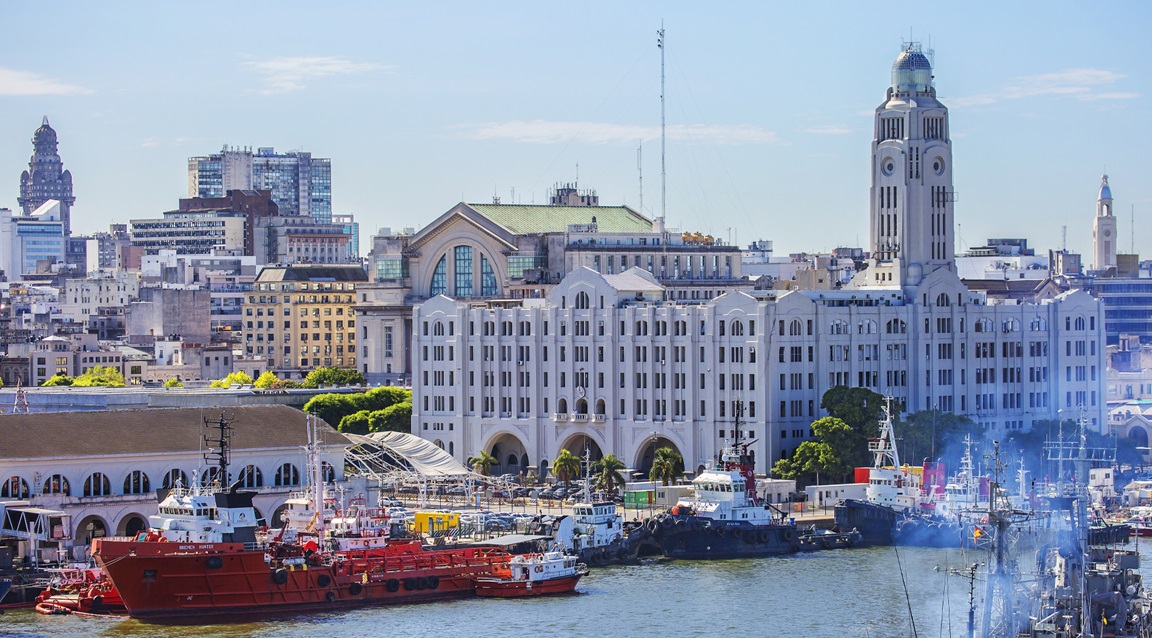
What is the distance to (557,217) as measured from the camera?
187000 mm

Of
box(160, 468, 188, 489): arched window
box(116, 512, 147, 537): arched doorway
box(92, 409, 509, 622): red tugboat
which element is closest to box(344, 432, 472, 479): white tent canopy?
box(160, 468, 188, 489): arched window

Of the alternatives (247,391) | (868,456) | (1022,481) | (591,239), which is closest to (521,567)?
(1022,481)

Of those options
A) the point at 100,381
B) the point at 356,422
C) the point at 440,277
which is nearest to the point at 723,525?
the point at 356,422

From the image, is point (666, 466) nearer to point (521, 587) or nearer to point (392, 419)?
point (392, 419)

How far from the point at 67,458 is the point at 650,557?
93.1ft

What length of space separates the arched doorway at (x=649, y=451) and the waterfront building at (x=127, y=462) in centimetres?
2596

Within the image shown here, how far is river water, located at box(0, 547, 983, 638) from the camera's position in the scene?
95875 mm

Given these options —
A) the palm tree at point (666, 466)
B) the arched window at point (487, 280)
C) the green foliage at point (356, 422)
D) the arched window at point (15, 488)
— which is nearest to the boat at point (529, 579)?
the arched window at point (15, 488)

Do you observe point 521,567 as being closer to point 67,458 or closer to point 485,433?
point 67,458

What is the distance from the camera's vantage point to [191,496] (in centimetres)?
10175

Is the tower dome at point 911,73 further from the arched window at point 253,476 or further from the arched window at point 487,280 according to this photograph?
the arched window at point 253,476

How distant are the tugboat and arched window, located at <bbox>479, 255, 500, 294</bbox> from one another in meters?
59.7

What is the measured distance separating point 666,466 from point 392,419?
29868 millimetres

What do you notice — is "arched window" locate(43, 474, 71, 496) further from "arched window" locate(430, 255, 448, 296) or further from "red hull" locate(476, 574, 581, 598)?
"arched window" locate(430, 255, 448, 296)
